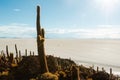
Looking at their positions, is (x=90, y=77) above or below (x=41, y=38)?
below

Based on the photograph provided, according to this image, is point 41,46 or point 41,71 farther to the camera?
point 41,71

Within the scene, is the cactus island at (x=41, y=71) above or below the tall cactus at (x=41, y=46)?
below

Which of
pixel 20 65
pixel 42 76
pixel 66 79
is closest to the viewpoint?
pixel 42 76

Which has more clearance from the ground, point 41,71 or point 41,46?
point 41,46

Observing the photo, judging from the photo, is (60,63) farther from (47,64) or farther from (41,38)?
(41,38)

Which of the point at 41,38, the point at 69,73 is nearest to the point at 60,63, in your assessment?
the point at 69,73

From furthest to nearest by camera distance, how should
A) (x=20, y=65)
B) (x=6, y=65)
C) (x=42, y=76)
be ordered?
(x=6, y=65), (x=20, y=65), (x=42, y=76)

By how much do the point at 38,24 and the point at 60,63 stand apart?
12229 mm

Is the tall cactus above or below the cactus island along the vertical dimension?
above

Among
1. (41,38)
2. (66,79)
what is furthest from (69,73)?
(41,38)

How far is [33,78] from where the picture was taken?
32875 millimetres

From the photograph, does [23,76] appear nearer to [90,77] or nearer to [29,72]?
[29,72]

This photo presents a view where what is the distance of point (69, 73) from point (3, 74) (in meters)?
8.86

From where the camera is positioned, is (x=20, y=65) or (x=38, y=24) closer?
(x=38, y=24)
